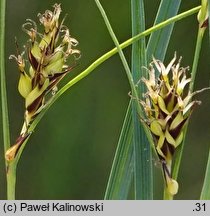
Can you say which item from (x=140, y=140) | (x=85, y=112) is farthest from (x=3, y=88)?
(x=85, y=112)

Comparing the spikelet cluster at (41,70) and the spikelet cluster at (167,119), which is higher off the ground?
the spikelet cluster at (41,70)

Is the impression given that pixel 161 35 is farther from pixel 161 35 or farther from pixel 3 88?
pixel 3 88

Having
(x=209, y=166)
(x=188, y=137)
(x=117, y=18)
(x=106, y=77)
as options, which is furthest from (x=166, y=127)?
(x=188, y=137)

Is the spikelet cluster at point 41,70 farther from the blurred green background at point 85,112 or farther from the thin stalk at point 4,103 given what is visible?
the blurred green background at point 85,112

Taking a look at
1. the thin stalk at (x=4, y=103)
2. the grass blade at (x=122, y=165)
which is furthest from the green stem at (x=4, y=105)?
the grass blade at (x=122, y=165)

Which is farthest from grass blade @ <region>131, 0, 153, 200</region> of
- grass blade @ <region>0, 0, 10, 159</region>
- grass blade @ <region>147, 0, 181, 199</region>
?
grass blade @ <region>0, 0, 10, 159</region>

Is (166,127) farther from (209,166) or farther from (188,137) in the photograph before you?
(188,137)

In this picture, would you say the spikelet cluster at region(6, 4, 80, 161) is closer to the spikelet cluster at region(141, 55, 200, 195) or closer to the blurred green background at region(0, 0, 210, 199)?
the spikelet cluster at region(141, 55, 200, 195)
